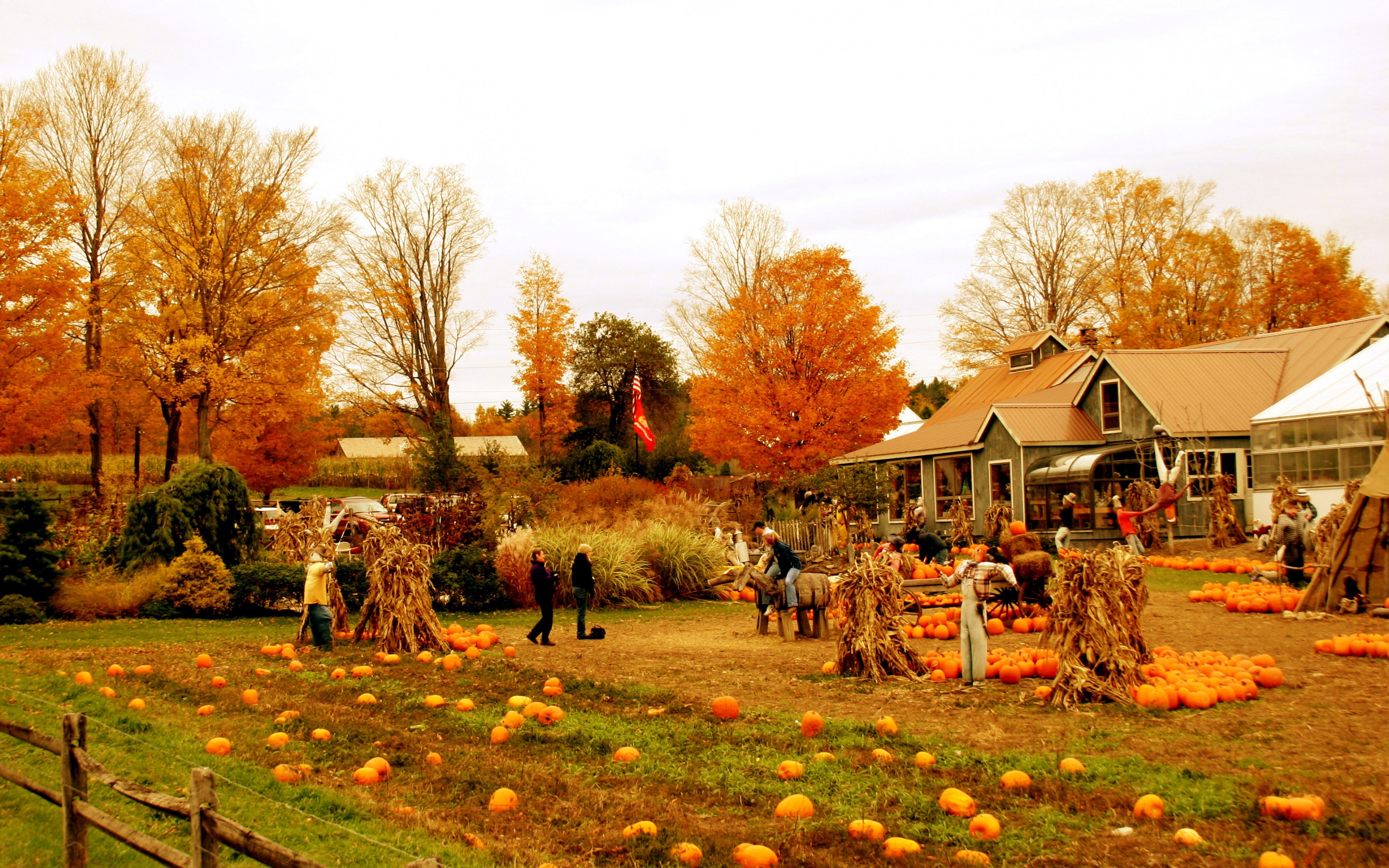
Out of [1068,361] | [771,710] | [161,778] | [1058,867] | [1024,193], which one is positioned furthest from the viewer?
[1024,193]

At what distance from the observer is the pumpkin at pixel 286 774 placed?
229 inches

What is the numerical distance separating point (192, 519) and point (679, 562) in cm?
846

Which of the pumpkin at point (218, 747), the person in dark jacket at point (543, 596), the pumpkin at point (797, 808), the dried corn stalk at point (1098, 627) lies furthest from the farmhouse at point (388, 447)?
the pumpkin at point (797, 808)

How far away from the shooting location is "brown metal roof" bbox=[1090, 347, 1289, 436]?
24328 millimetres

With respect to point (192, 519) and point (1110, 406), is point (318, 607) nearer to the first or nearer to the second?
point (192, 519)

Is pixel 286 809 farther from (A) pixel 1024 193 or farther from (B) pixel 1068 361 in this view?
(A) pixel 1024 193

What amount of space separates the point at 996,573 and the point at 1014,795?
147 inches

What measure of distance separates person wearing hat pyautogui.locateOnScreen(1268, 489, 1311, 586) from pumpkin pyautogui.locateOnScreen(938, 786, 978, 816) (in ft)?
41.5

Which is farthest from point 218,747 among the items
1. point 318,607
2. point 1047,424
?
point 1047,424

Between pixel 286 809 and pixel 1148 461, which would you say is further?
pixel 1148 461

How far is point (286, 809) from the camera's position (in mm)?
5359

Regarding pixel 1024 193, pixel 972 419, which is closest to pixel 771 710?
pixel 972 419

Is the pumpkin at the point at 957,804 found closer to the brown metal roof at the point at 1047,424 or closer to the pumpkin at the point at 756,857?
the pumpkin at the point at 756,857

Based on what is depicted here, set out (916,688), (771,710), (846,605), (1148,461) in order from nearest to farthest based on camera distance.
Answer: (771,710) → (916,688) → (846,605) → (1148,461)
